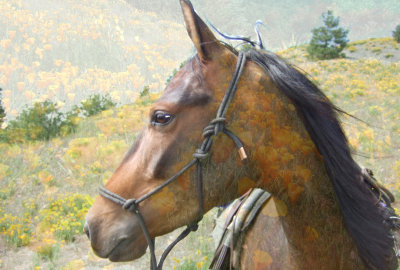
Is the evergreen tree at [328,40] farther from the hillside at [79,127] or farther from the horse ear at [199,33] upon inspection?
the horse ear at [199,33]

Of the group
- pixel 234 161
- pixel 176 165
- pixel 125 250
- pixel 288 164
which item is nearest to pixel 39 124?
pixel 125 250

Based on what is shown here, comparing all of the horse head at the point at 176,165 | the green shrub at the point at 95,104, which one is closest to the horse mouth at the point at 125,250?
the horse head at the point at 176,165

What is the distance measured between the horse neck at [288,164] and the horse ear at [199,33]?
199mm

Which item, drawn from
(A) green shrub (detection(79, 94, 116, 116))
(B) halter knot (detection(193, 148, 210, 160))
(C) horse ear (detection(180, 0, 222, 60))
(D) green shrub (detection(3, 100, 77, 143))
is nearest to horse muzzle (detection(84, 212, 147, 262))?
(B) halter knot (detection(193, 148, 210, 160))

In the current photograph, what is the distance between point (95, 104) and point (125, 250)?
14.4 meters

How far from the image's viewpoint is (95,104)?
48.3ft

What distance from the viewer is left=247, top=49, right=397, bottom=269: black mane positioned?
1.28 meters

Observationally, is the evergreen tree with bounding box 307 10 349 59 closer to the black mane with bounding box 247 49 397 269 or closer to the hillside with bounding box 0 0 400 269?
the hillside with bounding box 0 0 400 269

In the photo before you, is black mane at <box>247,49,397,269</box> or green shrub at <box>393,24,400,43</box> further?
green shrub at <box>393,24,400,43</box>

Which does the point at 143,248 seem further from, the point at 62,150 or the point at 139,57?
the point at 139,57

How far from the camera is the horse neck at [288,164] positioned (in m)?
1.25

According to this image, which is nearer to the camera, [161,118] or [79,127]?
[161,118]

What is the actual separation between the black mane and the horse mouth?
901 millimetres

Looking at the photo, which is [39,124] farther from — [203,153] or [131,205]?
[203,153]
